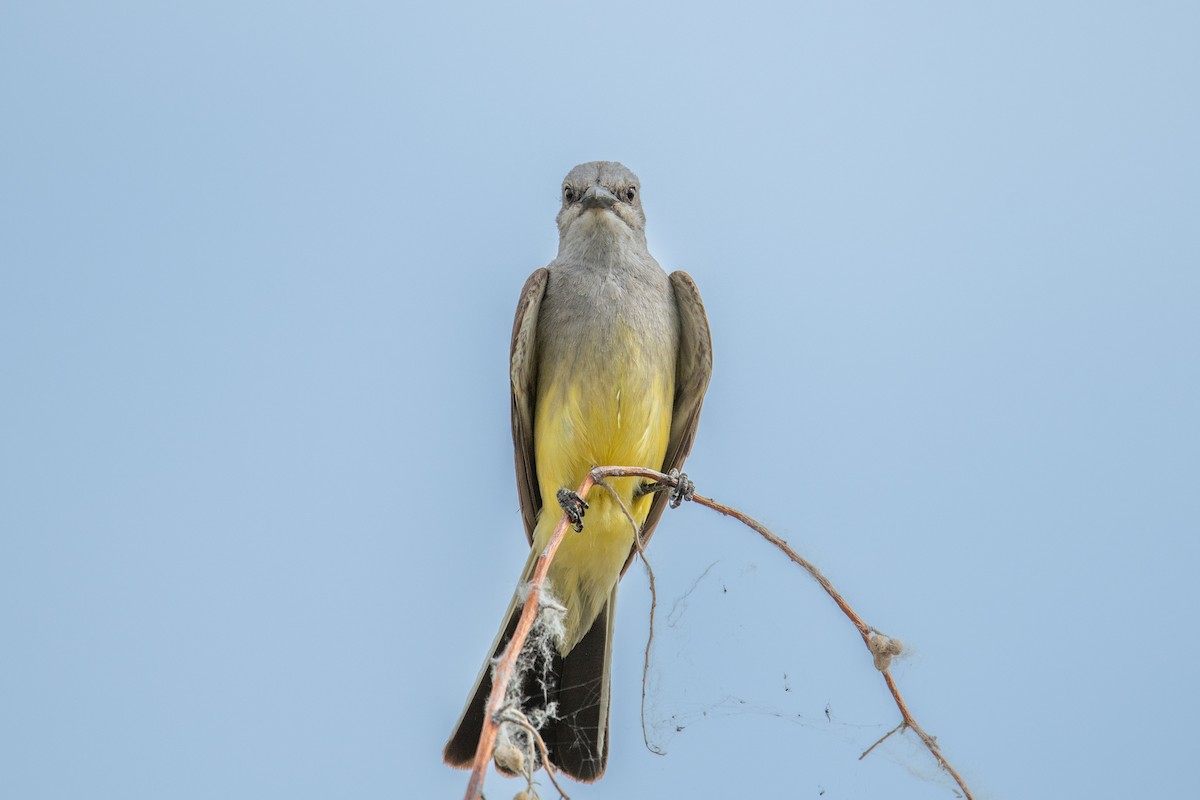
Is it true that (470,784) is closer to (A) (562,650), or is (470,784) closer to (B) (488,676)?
(B) (488,676)

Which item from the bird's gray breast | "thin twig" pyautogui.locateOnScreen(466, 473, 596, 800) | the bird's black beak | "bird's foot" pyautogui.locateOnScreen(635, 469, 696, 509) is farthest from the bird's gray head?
"thin twig" pyautogui.locateOnScreen(466, 473, 596, 800)

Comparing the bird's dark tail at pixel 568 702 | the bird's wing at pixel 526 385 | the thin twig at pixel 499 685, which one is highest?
the bird's wing at pixel 526 385

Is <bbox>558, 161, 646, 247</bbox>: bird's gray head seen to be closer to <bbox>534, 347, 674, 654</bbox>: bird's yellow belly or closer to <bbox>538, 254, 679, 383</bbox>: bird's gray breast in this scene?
<bbox>538, 254, 679, 383</bbox>: bird's gray breast

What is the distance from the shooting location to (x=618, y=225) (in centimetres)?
525

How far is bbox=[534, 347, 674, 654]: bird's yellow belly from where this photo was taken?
186 inches

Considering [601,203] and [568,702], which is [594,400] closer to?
[601,203]

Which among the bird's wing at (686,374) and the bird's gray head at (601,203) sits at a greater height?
the bird's gray head at (601,203)

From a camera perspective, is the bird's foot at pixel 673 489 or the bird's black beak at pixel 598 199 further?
the bird's black beak at pixel 598 199

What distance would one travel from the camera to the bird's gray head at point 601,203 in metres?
5.20

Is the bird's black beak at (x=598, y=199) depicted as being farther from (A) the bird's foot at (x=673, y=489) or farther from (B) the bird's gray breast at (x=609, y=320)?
(A) the bird's foot at (x=673, y=489)

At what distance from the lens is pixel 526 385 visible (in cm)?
512

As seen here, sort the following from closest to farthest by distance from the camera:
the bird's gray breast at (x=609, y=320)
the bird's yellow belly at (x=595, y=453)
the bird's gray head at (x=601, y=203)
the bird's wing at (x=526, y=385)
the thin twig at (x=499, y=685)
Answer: the thin twig at (x=499, y=685), the bird's yellow belly at (x=595, y=453), the bird's gray breast at (x=609, y=320), the bird's wing at (x=526, y=385), the bird's gray head at (x=601, y=203)

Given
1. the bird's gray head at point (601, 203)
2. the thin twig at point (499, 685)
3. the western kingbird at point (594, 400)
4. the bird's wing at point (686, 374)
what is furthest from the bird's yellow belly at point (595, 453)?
the thin twig at point (499, 685)

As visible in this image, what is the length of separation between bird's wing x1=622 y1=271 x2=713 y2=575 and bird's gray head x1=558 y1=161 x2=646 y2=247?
363mm
